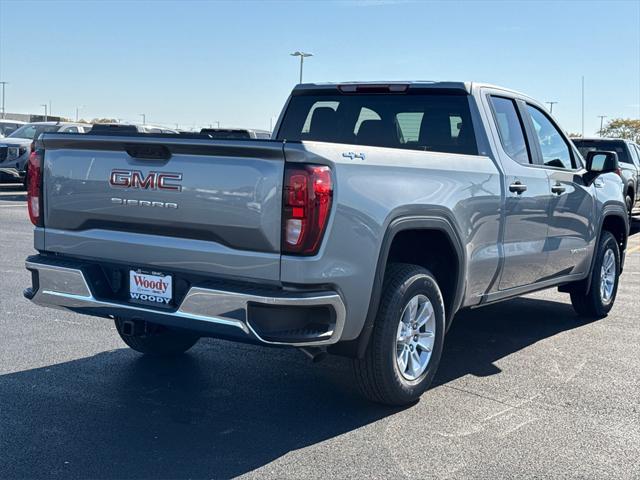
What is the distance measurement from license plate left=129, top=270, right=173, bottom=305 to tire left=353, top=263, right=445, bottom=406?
3.78 ft

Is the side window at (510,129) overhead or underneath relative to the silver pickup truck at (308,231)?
overhead

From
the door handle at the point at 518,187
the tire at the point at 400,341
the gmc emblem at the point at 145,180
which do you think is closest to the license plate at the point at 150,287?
the gmc emblem at the point at 145,180

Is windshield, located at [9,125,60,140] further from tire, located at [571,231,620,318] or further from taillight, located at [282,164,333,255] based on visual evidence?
taillight, located at [282,164,333,255]

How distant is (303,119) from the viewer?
6.83 meters

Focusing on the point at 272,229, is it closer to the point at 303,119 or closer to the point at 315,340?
the point at 315,340

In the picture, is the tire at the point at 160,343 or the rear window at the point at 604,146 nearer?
the tire at the point at 160,343

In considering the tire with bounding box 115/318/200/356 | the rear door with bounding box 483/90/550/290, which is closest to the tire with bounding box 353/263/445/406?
the rear door with bounding box 483/90/550/290

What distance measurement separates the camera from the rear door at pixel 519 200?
6031 millimetres

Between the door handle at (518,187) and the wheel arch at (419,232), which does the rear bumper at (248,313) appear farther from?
the door handle at (518,187)

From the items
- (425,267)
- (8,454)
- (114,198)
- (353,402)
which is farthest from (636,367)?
(8,454)

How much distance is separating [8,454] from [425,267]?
2759 mm

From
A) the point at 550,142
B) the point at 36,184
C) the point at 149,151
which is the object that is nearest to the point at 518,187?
the point at 550,142

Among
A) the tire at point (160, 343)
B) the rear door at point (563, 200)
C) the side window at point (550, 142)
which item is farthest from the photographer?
the side window at point (550, 142)

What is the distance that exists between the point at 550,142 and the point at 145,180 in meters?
3.76
